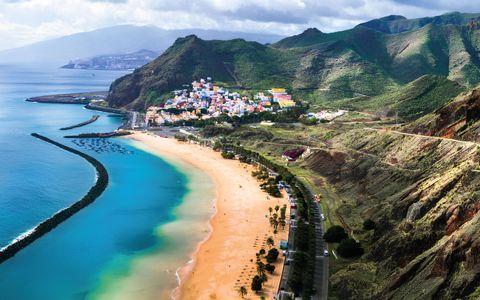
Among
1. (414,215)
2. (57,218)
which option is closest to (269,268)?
(414,215)

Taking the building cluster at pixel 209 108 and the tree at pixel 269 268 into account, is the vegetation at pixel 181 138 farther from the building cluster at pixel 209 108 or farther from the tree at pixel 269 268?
the tree at pixel 269 268

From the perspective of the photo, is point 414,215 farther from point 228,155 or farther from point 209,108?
point 209,108

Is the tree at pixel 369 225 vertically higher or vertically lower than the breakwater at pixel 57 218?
higher

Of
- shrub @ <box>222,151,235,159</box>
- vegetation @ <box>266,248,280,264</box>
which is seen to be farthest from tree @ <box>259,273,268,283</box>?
shrub @ <box>222,151,235,159</box>

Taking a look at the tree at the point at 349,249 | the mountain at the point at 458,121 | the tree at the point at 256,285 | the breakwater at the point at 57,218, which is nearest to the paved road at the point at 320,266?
the tree at the point at 349,249

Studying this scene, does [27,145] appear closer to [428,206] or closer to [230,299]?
[230,299]

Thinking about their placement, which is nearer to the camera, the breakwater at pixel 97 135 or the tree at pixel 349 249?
the tree at pixel 349 249

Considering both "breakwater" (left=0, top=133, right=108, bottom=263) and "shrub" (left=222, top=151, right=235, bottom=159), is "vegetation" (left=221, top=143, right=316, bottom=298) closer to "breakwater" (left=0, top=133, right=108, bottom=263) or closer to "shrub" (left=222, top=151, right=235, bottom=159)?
"shrub" (left=222, top=151, right=235, bottom=159)
